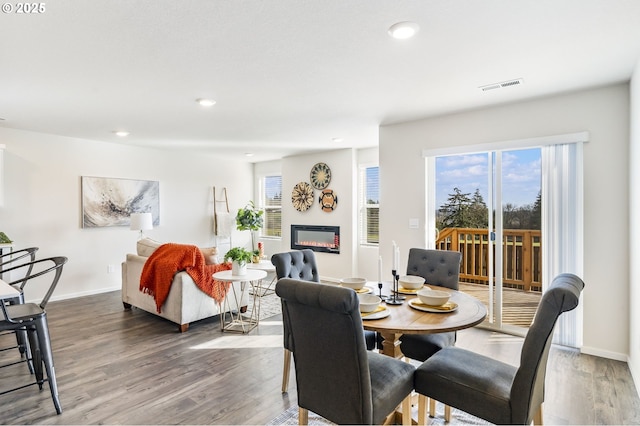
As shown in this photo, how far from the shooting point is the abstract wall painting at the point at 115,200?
5.24 meters

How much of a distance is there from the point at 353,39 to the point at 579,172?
7.96 ft

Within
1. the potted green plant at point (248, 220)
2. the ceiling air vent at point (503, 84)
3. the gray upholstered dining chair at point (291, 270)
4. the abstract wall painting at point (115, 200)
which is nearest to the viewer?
the gray upholstered dining chair at point (291, 270)

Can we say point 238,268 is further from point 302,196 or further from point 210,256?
point 302,196

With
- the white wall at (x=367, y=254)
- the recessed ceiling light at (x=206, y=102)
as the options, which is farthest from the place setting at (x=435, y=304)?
the white wall at (x=367, y=254)

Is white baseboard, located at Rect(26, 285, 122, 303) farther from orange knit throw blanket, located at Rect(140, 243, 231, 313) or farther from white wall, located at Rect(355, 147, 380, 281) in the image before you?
white wall, located at Rect(355, 147, 380, 281)

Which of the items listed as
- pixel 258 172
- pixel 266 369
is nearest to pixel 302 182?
pixel 258 172

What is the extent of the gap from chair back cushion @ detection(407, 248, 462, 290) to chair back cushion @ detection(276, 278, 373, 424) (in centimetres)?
151

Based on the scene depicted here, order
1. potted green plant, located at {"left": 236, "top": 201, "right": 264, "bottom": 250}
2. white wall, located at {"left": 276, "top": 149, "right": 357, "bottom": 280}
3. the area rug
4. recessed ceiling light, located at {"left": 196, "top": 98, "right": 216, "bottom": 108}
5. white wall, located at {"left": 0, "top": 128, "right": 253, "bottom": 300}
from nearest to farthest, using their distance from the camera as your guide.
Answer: the area rug, recessed ceiling light, located at {"left": 196, "top": 98, "right": 216, "bottom": 108}, white wall, located at {"left": 0, "top": 128, "right": 253, "bottom": 300}, white wall, located at {"left": 276, "top": 149, "right": 357, "bottom": 280}, potted green plant, located at {"left": 236, "top": 201, "right": 264, "bottom": 250}

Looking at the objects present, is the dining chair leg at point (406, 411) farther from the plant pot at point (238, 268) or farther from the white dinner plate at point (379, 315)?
the plant pot at point (238, 268)

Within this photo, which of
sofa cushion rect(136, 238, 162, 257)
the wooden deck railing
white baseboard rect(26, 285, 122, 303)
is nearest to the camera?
the wooden deck railing

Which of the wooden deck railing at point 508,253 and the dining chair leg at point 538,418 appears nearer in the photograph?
the dining chair leg at point 538,418

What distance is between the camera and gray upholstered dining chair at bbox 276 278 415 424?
4.64ft

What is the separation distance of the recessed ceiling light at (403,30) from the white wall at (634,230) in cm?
175

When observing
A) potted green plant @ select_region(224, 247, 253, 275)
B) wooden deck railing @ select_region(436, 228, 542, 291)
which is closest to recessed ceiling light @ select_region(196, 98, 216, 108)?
potted green plant @ select_region(224, 247, 253, 275)
